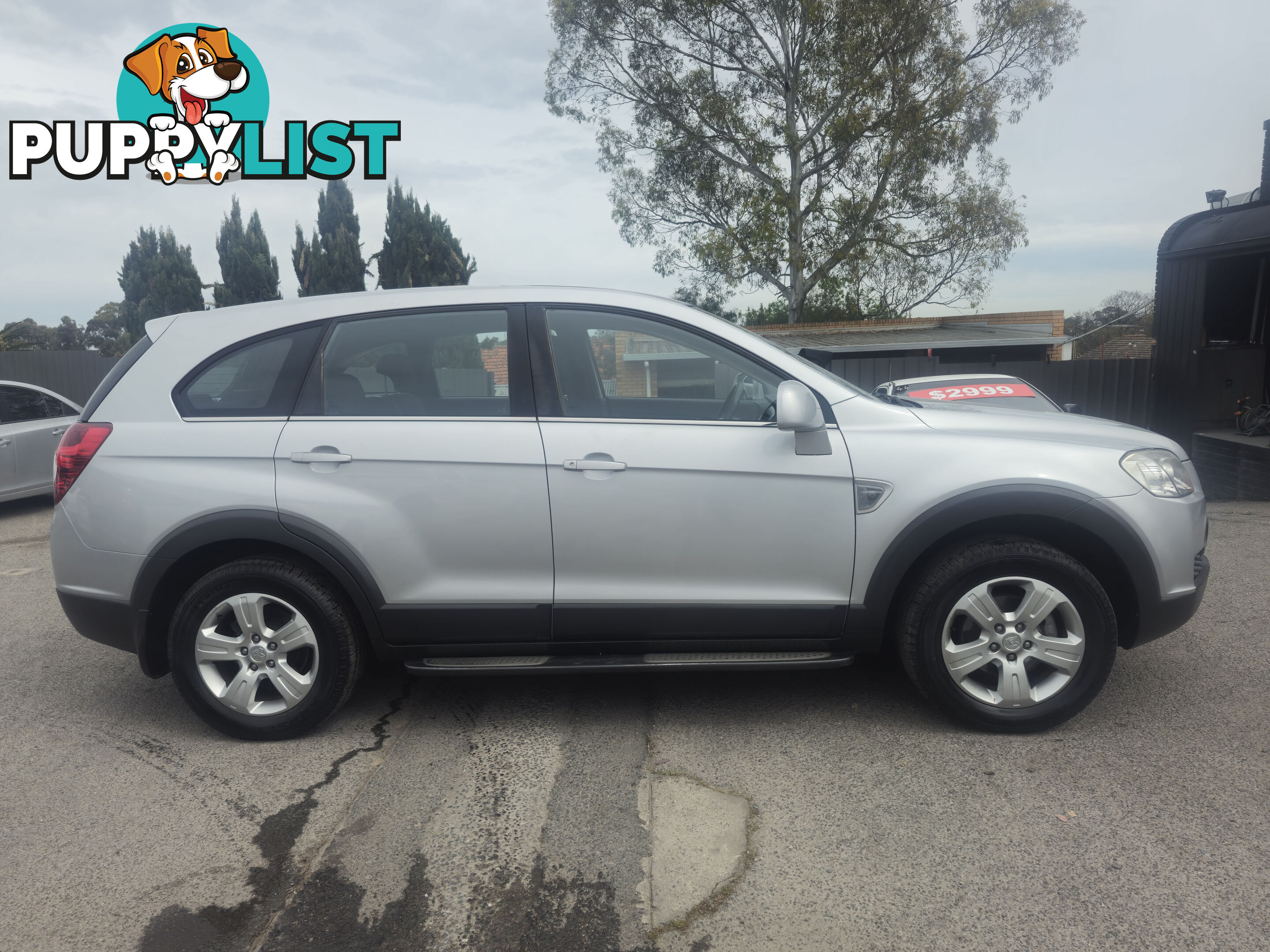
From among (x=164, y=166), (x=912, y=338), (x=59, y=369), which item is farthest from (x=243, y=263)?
(x=912, y=338)

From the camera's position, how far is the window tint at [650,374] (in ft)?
11.4

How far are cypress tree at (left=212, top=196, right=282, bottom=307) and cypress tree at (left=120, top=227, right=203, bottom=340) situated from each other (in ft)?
4.32

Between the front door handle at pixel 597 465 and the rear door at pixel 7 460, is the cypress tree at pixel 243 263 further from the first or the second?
the front door handle at pixel 597 465

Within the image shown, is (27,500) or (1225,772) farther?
(27,500)

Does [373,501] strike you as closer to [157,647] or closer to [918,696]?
[157,647]

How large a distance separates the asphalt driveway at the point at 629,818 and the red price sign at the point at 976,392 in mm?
4117

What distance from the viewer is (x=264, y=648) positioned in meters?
3.48

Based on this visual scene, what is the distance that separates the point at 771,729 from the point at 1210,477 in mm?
10332

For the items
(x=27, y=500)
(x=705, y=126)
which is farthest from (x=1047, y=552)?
(x=705, y=126)

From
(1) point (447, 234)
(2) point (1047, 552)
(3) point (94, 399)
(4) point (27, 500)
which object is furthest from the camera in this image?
(1) point (447, 234)

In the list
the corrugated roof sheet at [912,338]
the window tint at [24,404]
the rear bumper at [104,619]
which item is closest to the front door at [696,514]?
the rear bumper at [104,619]

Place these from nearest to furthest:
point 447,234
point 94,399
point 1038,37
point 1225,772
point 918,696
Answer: point 1225,772
point 94,399
point 918,696
point 1038,37
point 447,234

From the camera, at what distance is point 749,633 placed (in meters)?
3.45

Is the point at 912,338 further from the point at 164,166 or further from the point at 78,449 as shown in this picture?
the point at 78,449
